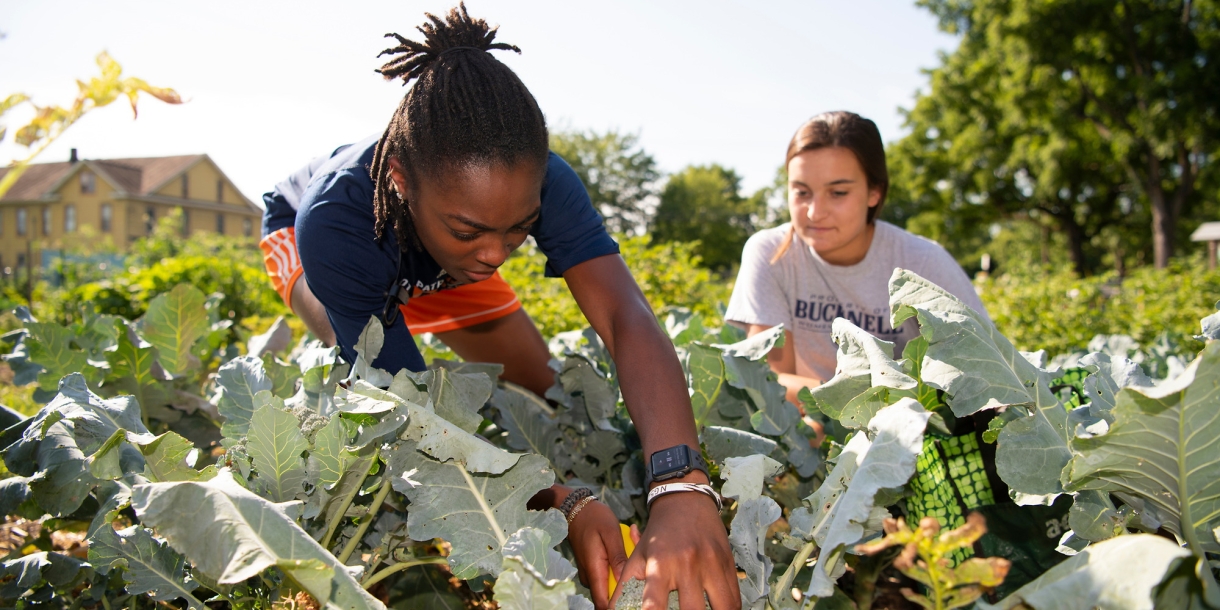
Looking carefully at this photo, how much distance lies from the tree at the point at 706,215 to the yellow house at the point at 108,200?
2293 centimetres

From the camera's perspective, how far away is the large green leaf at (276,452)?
1329 millimetres

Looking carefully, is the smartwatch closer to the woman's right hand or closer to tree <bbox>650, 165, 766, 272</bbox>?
the woman's right hand

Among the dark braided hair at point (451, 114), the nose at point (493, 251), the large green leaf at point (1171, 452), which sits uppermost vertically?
the dark braided hair at point (451, 114)

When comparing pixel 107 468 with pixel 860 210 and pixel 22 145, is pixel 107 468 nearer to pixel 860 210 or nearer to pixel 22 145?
pixel 22 145

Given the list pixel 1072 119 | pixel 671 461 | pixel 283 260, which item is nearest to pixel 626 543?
pixel 671 461

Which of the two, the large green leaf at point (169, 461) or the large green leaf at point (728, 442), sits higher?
the large green leaf at point (169, 461)

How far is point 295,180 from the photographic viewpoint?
2480 mm

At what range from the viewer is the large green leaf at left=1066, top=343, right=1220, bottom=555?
38.2 inches

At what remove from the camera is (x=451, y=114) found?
1628 millimetres

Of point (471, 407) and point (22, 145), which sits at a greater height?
point (22, 145)

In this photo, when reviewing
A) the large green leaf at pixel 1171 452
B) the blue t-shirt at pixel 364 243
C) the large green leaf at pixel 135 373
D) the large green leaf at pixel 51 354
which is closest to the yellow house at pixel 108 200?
the large green leaf at pixel 51 354

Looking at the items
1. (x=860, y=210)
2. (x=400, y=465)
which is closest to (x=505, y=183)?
(x=400, y=465)

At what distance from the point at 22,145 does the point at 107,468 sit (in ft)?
2.19

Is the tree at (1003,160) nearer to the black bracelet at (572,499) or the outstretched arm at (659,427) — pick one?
the outstretched arm at (659,427)
